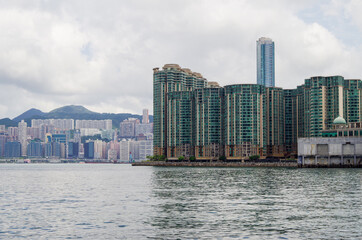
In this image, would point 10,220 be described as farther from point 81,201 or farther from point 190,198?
point 190,198

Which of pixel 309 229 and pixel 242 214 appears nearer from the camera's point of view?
pixel 309 229

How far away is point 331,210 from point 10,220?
3436cm

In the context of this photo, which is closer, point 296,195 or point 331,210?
point 331,210

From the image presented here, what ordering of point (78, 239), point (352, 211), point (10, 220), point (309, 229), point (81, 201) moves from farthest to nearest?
point (81, 201) → point (352, 211) → point (10, 220) → point (309, 229) → point (78, 239)

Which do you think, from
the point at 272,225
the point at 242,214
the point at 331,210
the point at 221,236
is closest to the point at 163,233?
the point at 221,236

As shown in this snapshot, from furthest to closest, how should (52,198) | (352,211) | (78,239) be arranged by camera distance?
(52,198) → (352,211) → (78,239)

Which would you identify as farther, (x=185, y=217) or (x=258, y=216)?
(x=258, y=216)

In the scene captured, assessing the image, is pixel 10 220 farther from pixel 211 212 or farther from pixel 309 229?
pixel 309 229

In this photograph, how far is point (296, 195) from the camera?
75.9 meters

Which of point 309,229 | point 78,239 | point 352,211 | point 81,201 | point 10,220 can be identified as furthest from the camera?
point 81,201

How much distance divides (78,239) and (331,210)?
97.5ft

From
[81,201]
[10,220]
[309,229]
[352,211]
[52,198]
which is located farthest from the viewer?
[52,198]

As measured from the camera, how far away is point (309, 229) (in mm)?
44531

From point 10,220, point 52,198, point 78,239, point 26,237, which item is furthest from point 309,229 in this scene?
point 52,198
